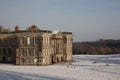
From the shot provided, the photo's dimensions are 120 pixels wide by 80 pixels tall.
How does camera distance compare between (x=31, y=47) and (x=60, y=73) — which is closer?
(x=60, y=73)

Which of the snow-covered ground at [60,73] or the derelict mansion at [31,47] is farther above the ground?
the derelict mansion at [31,47]

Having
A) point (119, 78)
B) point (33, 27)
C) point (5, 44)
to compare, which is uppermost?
point (33, 27)

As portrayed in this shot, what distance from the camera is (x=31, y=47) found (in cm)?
6066

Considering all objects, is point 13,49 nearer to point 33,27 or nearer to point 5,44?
point 5,44

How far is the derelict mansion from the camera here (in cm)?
6053

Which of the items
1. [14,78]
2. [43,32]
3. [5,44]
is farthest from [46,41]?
[14,78]

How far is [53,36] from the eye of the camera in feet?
216

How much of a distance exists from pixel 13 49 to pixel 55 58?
1019 centimetres

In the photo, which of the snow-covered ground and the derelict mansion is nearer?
the snow-covered ground

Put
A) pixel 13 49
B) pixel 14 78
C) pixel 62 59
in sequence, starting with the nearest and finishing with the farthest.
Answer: pixel 14 78 → pixel 13 49 → pixel 62 59

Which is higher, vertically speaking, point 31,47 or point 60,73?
point 31,47

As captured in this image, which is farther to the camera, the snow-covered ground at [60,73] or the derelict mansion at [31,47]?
the derelict mansion at [31,47]

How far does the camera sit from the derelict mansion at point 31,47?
199ft

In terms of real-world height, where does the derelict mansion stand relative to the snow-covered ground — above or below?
above
